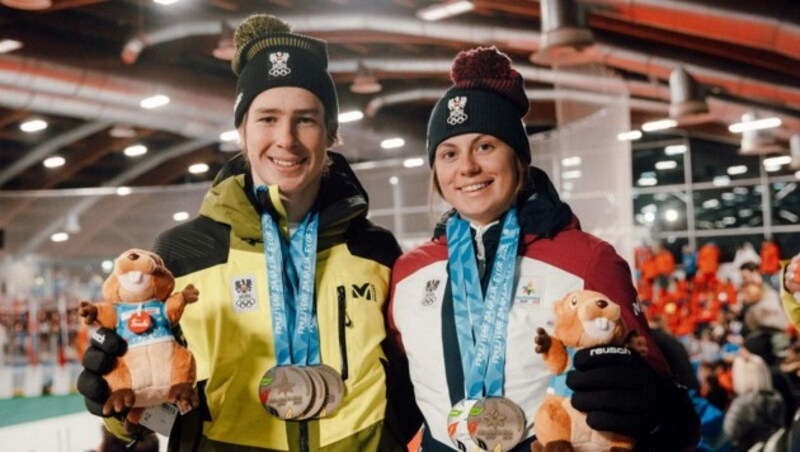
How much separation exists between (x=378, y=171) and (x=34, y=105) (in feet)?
11.9

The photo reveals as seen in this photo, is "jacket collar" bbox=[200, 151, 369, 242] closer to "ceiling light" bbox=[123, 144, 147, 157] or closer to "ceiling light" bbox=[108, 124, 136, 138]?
"ceiling light" bbox=[108, 124, 136, 138]

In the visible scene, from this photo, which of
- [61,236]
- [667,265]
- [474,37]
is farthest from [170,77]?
[667,265]

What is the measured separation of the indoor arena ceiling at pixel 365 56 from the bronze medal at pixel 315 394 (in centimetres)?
488

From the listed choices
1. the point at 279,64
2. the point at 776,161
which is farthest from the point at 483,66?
the point at 776,161

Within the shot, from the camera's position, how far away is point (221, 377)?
62.8 inches

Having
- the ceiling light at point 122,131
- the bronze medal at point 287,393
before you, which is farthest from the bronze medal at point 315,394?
the ceiling light at point 122,131

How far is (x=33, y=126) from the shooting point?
988 centimetres

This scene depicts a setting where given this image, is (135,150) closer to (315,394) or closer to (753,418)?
(753,418)

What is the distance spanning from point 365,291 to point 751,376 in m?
2.97

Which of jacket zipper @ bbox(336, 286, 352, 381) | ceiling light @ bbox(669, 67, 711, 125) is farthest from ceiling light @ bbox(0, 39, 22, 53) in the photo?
jacket zipper @ bbox(336, 286, 352, 381)

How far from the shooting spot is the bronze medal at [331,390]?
157 cm

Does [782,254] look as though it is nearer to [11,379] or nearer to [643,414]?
[11,379]

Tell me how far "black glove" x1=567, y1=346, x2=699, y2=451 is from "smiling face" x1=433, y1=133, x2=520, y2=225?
0.41m

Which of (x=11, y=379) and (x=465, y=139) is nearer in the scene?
(x=465, y=139)
